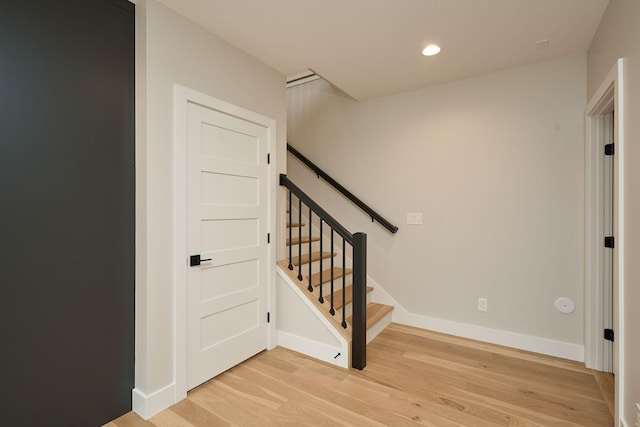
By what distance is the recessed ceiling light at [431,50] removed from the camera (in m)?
2.35

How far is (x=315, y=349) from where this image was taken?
256cm

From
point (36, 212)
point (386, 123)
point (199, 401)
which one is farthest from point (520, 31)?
point (199, 401)

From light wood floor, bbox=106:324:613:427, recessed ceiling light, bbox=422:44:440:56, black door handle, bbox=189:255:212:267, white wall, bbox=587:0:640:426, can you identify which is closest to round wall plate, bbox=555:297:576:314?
light wood floor, bbox=106:324:613:427

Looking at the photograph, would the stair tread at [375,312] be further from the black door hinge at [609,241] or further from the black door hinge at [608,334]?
the black door hinge at [609,241]

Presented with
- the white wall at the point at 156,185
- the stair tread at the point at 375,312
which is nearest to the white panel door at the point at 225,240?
the white wall at the point at 156,185

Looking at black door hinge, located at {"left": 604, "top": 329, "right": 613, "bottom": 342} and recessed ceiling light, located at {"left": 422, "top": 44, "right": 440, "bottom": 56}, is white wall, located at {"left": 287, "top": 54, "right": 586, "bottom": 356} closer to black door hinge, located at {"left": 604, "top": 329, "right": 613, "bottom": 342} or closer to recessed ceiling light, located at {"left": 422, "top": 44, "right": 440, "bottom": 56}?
black door hinge, located at {"left": 604, "top": 329, "right": 613, "bottom": 342}

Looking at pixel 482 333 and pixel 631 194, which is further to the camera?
pixel 482 333

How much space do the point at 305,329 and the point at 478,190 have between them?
204 cm

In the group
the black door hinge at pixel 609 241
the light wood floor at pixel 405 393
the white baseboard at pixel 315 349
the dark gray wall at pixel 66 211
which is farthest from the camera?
the white baseboard at pixel 315 349

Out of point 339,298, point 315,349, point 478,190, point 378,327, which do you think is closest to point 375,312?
point 378,327

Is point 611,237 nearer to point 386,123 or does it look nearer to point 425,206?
point 425,206

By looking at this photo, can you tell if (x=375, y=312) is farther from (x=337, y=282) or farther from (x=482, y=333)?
(x=482, y=333)

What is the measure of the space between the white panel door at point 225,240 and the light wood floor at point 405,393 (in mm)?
230

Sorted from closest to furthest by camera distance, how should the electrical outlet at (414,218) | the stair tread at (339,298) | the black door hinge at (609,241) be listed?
the black door hinge at (609,241)
the stair tread at (339,298)
the electrical outlet at (414,218)
